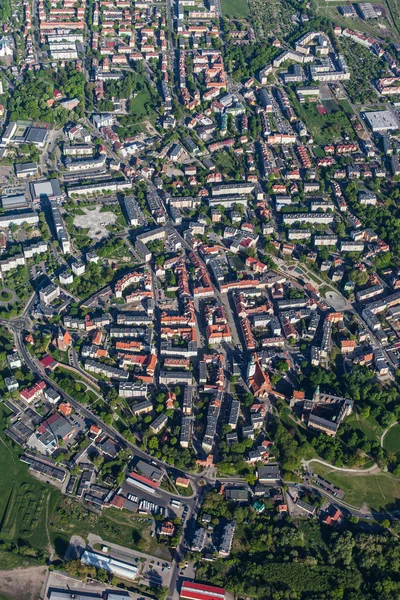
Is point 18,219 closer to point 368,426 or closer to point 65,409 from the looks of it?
point 65,409

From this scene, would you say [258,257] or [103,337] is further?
[258,257]

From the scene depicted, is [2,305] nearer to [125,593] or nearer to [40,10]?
[125,593]

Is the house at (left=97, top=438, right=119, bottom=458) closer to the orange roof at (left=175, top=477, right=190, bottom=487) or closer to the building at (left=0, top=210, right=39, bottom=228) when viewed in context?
the orange roof at (left=175, top=477, right=190, bottom=487)

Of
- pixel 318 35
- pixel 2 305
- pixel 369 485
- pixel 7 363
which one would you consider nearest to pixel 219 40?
pixel 318 35

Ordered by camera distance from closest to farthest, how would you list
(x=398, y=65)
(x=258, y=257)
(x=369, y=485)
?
(x=369, y=485), (x=258, y=257), (x=398, y=65)

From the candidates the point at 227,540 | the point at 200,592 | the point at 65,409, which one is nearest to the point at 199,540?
the point at 227,540

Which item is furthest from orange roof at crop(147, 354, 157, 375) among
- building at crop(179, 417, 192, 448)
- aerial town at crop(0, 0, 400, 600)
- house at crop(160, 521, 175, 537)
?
house at crop(160, 521, 175, 537)

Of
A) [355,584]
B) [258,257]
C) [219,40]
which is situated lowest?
[355,584]
